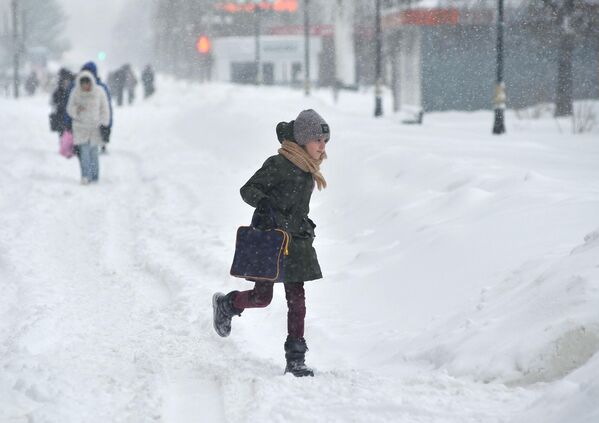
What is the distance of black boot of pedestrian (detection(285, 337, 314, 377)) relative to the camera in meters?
5.28

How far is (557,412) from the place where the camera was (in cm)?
386

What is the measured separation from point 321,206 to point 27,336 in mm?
6649

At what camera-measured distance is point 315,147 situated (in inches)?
210

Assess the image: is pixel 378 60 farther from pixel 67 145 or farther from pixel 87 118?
pixel 87 118

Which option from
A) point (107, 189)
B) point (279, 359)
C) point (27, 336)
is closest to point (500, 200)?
point (279, 359)

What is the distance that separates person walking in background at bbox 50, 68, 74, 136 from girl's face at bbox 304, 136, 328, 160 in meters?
10.8

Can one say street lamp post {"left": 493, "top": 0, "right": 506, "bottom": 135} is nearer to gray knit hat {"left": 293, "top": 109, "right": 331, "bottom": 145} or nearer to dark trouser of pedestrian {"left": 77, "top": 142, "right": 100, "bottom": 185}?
dark trouser of pedestrian {"left": 77, "top": 142, "right": 100, "bottom": 185}

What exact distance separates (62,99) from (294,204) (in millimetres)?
11323

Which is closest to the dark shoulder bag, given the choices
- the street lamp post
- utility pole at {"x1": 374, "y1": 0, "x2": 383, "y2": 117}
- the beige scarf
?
the beige scarf

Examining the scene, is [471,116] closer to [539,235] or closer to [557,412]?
[539,235]

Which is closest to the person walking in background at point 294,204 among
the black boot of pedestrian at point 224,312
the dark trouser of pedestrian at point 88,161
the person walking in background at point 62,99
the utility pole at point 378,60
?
the black boot of pedestrian at point 224,312

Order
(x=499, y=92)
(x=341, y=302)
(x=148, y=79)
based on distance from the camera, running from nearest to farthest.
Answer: (x=341, y=302) → (x=499, y=92) → (x=148, y=79)

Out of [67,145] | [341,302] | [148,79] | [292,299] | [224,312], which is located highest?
[148,79]

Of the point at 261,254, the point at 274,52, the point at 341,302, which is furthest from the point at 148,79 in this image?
the point at 261,254
